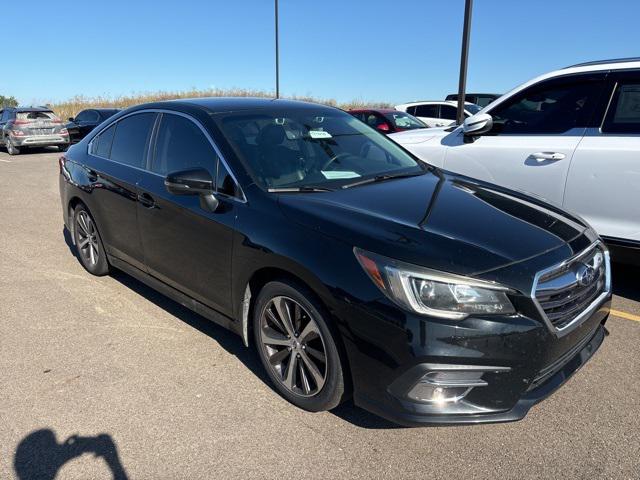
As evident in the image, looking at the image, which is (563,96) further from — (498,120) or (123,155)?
(123,155)

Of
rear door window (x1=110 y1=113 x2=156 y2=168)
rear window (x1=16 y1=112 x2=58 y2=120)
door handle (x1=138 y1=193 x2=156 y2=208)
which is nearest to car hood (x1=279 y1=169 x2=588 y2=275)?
door handle (x1=138 y1=193 x2=156 y2=208)

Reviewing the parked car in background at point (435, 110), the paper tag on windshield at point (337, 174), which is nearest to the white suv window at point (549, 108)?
the paper tag on windshield at point (337, 174)

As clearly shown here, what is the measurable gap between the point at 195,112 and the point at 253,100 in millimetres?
623

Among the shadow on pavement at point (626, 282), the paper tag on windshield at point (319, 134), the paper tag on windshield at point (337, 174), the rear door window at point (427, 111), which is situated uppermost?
the rear door window at point (427, 111)

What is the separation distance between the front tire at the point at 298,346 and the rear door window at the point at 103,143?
2.44 m

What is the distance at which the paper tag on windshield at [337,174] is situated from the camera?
3.39 meters

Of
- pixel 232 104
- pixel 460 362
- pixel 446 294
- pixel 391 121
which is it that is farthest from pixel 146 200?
pixel 391 121

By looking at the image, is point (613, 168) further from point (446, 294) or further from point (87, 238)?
Answer: point (87, 238)

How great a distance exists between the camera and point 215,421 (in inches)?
111

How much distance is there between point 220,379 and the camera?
324 centimetres

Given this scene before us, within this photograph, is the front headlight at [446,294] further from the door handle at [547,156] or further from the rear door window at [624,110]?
the rear door window at [624,110]

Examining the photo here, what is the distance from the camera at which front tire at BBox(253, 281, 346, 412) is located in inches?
103

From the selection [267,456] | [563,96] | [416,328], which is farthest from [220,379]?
[563,96]

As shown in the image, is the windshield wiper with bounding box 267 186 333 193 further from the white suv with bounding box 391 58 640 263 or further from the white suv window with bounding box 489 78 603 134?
the white suv window with bounding box 489 78 603 134
